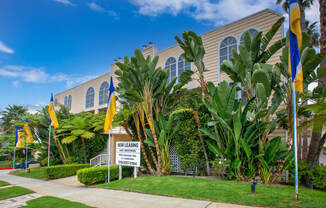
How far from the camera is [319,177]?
8227 mm

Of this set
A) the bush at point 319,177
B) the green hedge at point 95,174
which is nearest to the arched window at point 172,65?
the green hedge at point 95,174

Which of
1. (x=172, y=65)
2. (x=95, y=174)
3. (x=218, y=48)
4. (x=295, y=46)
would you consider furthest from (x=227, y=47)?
(x=95, y=174)

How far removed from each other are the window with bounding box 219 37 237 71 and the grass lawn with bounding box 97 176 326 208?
7.31 meters

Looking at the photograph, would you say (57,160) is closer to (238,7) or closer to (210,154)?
(210,154)

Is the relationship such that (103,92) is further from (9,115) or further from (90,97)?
(9,115)

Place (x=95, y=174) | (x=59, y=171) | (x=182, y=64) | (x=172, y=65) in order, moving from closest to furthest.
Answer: (x=95, y=174), (x=59, y=171), (x=182, y=64), (x=172, y=65)

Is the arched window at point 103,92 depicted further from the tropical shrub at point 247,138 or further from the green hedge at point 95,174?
the tropical shrub at point 247,138

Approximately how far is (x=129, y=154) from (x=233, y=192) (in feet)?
18.3

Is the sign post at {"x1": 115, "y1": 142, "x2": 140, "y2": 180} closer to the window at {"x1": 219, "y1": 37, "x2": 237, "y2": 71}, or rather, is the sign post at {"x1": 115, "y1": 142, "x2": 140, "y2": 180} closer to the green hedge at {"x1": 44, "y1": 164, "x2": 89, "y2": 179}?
the green hedge at {"x1": 44, "y1": 164, "x2": 89, "y2": 179}

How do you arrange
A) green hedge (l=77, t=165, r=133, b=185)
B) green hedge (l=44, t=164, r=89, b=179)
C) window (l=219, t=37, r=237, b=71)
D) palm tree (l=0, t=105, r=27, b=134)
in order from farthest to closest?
palm tree (l=0, t=105, r=27, b=134) < green hedge (l=44, t=164, r=89, b=179) < window (l=219, t=37, r=237, b=71) < green hedge (l=77, t=165, r=133, b=185)

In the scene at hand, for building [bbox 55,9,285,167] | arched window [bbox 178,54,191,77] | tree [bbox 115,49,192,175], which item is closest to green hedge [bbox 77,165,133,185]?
tree [bbox 115,49,192,175]

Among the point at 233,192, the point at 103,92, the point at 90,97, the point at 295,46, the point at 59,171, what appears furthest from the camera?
the point at 90,97

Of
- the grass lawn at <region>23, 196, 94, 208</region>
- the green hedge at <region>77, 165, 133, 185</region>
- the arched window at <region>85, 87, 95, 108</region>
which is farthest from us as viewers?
the arched window at <region>85, 87, 95, 108</region>

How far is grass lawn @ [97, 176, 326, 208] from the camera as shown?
5.63 m
